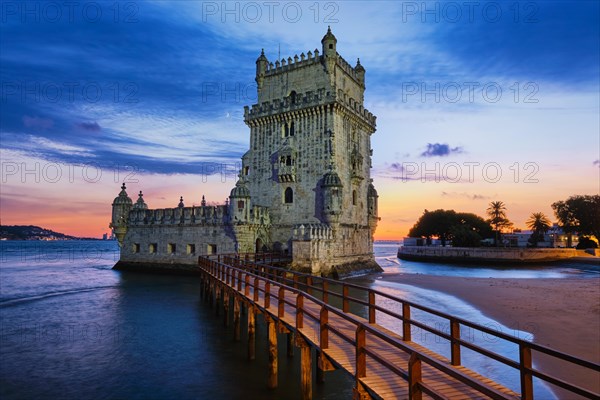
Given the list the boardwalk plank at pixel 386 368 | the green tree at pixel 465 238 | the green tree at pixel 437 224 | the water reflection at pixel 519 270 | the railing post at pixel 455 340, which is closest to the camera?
the boardwalk plank at pixel 386 368

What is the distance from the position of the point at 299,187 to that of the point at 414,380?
3075 centimetres

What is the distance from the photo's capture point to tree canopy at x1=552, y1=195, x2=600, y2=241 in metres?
69.5

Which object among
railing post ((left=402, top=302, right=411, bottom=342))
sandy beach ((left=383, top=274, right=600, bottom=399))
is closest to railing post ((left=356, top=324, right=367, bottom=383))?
railing post ((left=402, top=302, right=411, bottom=342))

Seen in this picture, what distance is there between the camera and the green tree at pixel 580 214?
69.5 m

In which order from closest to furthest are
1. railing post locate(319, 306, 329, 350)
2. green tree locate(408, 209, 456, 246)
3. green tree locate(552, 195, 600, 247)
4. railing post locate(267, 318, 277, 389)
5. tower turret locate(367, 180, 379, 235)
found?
1. railing post locate(319, 306, 329, 350)
2. railing post locate(267, 318, 277, 389)
3. tower turret locate(367, 180, 379, 235)
4. green tree locate(552, 195, 600, 247)
5. green tree locate(408, 209, 456, 246)

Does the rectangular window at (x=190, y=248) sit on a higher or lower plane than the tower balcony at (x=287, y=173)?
lower

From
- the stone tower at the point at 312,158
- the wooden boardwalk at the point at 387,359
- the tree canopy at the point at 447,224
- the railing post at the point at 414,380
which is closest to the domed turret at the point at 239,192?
the stone tower at the point at 312,158

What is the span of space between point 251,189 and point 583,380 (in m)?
31.4

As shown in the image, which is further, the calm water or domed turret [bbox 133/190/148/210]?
domed turret [bbox 133/190/148/210]

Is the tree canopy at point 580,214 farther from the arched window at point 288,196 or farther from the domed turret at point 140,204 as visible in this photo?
the domed turret at point 140,204

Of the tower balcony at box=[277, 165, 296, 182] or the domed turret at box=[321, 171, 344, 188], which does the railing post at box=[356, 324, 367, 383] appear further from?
the tower balcony at box=[277, 165, 296, 182]

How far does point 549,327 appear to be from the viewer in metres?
17.0

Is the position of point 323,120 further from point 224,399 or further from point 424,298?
point 224,399

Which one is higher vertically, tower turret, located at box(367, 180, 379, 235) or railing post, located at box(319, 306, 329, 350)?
tower turret, located at box(367, 180, 379, 235)
